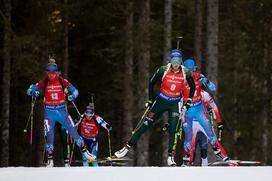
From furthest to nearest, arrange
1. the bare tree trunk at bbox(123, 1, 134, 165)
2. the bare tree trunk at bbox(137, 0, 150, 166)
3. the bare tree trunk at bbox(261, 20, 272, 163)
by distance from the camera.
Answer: the bare tree trunk at bbox(261, 20, 272, 163) → the bare tree trunk at bbox(123, 1, 134, 165) → the bare tree trunk at bbox(137, 0, 150, 166)

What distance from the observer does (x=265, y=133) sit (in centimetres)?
3080

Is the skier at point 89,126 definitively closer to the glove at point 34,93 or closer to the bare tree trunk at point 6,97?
the bare tree trunk at point 6,97

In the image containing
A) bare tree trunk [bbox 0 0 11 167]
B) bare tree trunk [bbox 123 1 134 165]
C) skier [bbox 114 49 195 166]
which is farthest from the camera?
bare tree trunk [bbox 123 1 134 165]

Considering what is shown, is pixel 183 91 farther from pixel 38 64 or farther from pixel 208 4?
pixel 38 64

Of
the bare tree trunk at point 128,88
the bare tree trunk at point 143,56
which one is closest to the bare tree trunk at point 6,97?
the bare tree trunk at point 143,56

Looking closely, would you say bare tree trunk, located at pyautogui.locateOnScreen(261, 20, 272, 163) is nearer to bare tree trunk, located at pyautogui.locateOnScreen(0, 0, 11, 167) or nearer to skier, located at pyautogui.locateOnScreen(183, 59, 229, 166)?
bare tree trunk, located at pyautogui.locateOnScreen(0, 0, 11, 167)

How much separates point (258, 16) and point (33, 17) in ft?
34.8

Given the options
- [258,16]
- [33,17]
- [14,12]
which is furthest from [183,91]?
[258,16]
